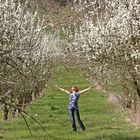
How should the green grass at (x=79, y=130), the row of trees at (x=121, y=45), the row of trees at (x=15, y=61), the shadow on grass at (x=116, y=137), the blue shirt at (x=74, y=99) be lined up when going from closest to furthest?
the row of trees at (x=15, y=61)
the shadow on grass at (x=116, y=137)
the green grass at (x=79, y=130)
the row of trees at (x=121, y=45)
the blue shirt at (x=74, y=99)

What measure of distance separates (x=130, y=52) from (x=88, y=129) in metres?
3.80

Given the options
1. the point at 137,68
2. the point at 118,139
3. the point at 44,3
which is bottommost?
the point at 118,139

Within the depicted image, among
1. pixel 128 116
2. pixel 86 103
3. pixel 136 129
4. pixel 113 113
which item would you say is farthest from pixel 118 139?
pixel 86 103

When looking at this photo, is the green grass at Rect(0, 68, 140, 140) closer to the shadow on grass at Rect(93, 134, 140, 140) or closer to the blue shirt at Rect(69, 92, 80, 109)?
the shadow on grass at Rect(93, 134, 140, 140)

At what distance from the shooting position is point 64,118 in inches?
1100

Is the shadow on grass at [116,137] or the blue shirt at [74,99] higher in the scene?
the blue shirt at [74,99]

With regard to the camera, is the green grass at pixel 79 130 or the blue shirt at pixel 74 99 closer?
the green grass at pixel 79 130

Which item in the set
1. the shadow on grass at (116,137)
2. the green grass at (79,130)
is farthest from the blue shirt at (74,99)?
the shadow on grass at (116,137)

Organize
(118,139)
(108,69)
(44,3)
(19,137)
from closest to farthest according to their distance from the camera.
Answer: (118,139) < (19,137) < (108,69) < (44,3)

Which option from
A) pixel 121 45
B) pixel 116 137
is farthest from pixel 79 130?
pixel 121 45

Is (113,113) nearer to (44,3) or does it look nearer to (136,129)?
(136,129)

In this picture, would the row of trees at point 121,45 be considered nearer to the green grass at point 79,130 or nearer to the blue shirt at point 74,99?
the green grass at point 79,130

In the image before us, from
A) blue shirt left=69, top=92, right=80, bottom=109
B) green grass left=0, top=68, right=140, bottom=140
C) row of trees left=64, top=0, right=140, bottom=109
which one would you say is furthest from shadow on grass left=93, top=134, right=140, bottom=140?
blue shirt left=69, top=92, right=80, bottom=109

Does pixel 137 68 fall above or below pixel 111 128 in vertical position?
above
